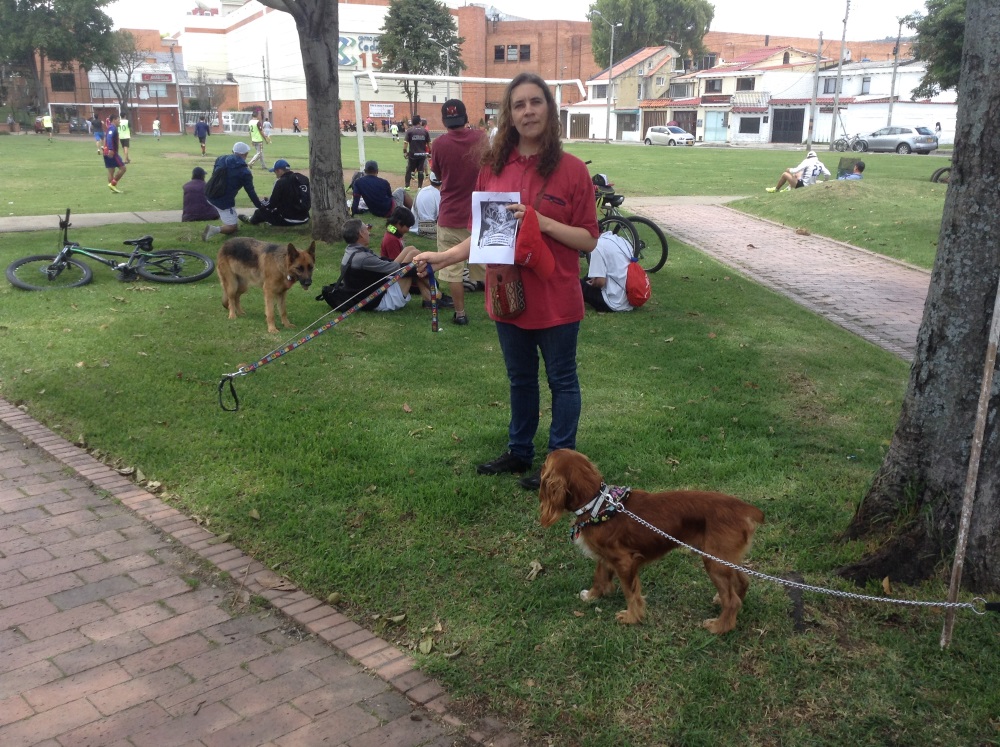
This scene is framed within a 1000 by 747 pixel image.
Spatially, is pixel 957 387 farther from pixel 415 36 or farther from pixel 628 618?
pixel 415 36

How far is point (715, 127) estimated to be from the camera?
71125 millimetres

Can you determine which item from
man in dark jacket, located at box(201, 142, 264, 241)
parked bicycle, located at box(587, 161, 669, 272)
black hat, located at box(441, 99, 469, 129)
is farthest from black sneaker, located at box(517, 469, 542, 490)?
man in dark jacket, located at box(201, 142, 264, 241)

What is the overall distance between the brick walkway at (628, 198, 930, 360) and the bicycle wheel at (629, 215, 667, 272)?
4.53ft

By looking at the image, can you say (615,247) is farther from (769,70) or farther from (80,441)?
(769,70)

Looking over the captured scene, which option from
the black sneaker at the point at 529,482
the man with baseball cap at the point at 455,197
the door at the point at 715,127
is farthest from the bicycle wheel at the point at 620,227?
the door at the point at 715,127

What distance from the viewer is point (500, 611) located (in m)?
3.45

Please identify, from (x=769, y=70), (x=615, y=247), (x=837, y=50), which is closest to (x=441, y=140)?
(x=615, y=247)

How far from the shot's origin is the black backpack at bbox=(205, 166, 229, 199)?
12266 mm

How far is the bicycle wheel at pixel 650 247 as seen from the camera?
10.7 meters

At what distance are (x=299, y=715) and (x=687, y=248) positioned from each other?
11.2 m

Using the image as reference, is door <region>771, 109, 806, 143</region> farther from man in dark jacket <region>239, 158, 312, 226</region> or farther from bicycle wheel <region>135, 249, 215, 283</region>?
bicycle wheel <region>135, 249, 215, 283</region>

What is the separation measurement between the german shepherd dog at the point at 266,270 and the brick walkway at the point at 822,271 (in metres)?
5.59

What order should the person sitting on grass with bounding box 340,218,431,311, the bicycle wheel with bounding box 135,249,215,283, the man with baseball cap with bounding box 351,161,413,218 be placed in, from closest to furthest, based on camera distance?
the person sitting on grass with bounding box 340,218,431,311
the bicycle wheel with bounding box 135,249,215,283
the man with baseball cap with bounding box 351,161,413,218

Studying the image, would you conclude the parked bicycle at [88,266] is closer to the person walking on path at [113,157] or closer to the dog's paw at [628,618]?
the dog's paw at [628,618]
